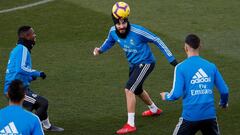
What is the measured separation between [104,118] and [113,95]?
143 cm

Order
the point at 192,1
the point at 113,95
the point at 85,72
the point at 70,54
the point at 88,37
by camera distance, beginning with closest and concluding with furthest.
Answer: the point at 113,95
the point at 85,72
the point at 70,54
the point at 88,37
the point at 192,1

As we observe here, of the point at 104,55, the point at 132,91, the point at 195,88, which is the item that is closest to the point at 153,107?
the point at 132,91

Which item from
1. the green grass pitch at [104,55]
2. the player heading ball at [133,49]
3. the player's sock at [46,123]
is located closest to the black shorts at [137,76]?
the player heading ball at [133,49]

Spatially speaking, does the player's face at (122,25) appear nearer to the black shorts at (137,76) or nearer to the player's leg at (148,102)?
the black shorts at (137,76)

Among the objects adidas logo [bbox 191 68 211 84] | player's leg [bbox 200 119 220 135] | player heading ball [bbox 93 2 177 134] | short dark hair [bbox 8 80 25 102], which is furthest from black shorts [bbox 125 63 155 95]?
short dark hair [bbox 8 80 25 102]

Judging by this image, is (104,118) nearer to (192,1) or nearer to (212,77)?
(212,77)

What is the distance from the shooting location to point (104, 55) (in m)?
16.8

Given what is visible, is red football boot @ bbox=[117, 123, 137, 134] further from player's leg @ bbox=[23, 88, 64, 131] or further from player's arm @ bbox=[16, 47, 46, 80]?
player's arm @ bbox=[16, 47, 46, 80]

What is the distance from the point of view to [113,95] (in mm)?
13625

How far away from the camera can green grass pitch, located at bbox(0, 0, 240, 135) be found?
12.3 metres

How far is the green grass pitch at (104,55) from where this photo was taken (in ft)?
40.2

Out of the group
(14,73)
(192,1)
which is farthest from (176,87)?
(192,1)

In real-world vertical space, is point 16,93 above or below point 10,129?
above

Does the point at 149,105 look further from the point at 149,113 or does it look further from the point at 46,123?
the point at 46,123
